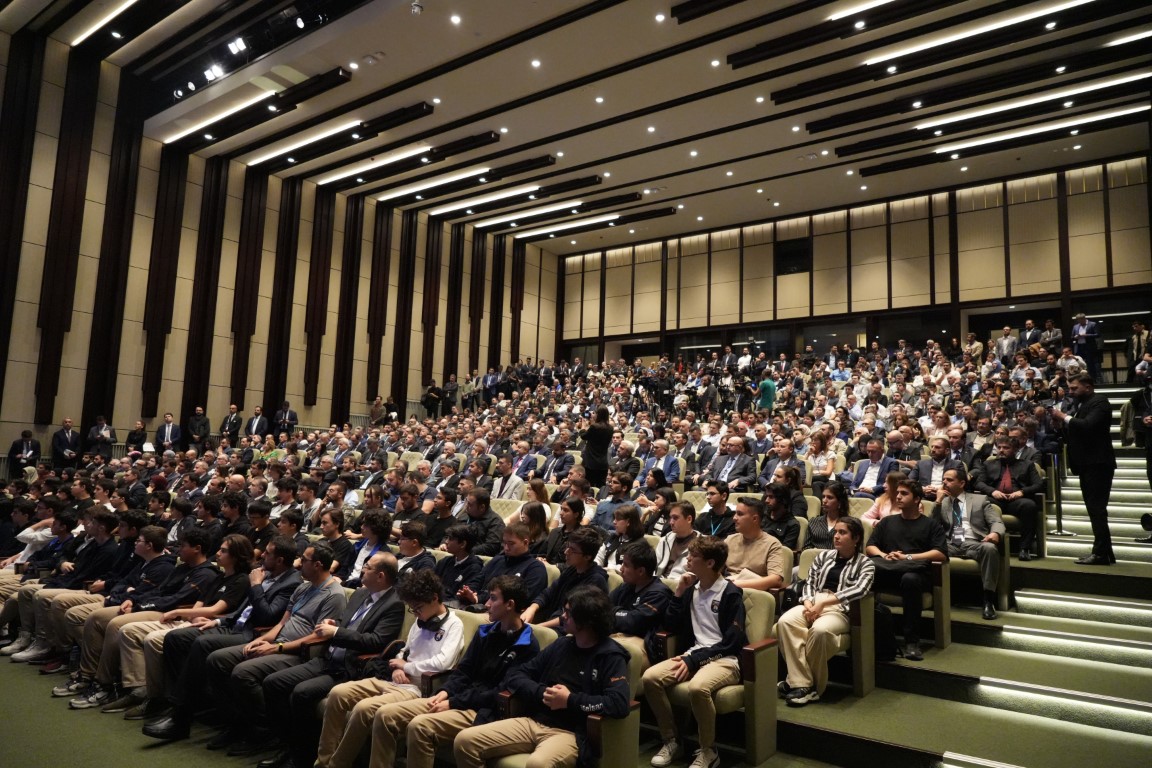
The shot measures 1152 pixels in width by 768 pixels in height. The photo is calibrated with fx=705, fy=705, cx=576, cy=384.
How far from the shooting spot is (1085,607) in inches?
161

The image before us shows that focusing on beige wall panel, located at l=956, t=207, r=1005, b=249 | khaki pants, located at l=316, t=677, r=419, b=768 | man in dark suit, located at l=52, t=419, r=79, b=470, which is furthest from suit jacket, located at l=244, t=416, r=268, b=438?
beige wall panel, located at l=956, t=207, r=1005, b=249

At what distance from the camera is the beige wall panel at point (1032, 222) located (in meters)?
13.6

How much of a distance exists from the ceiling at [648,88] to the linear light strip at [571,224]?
1.67 metres

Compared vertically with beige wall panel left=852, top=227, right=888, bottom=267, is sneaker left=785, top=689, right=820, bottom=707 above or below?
below

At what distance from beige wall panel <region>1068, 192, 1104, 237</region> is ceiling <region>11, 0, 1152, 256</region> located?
78 cm

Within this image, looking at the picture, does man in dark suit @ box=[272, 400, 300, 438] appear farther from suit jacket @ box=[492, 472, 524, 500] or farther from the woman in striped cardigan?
the woman in striped cardigan

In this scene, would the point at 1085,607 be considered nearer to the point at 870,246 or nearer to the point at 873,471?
the point at 873,471

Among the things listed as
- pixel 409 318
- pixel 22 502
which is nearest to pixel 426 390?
pixel 409 318

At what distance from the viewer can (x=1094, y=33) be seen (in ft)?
30.9

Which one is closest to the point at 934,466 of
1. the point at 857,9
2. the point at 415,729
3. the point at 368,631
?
the point at 368,631

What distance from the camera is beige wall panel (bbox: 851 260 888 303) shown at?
50.6ft

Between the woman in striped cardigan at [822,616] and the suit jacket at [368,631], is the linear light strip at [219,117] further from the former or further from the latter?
the woman in striped cardigan at [822,616]

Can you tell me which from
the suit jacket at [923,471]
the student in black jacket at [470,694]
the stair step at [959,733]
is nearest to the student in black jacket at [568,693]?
the student in black jacket at [470,694]

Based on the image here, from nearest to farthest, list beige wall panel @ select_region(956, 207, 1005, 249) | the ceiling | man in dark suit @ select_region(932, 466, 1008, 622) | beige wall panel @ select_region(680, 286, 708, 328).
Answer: man in dark suit @ select_region(932, 466, 1008, 622) < the ceiling < beige wall panel @ select_region(956, 207, 1005, 249) < beige wall panel @ select_region(680, 286, 708, 328)
